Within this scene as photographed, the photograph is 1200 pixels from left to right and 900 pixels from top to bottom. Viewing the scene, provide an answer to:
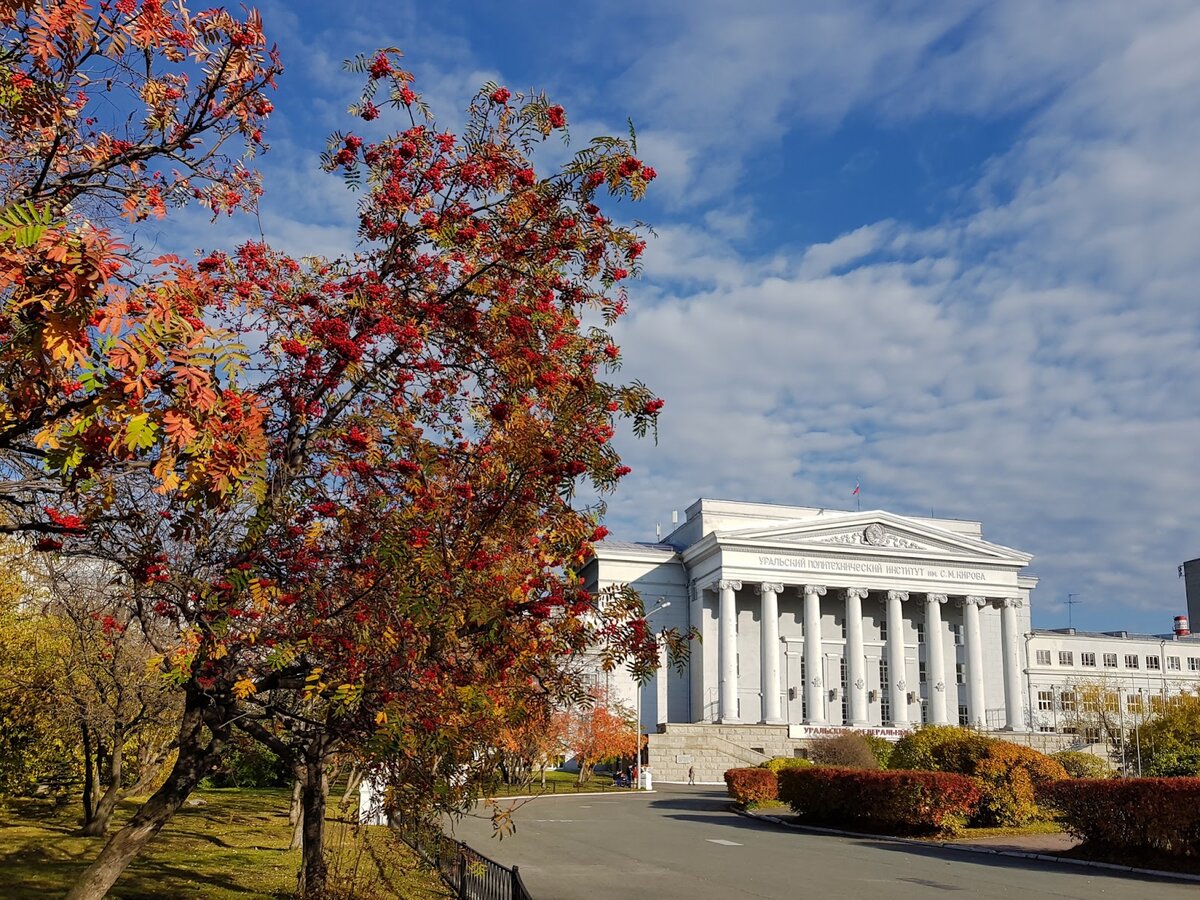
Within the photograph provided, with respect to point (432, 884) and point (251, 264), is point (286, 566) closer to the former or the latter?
point (251, 264)

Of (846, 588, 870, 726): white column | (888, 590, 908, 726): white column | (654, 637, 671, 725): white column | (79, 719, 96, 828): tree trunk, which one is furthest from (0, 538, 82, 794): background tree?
(888, 590, 908, 726): white column

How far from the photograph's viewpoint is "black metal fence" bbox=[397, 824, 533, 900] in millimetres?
7660

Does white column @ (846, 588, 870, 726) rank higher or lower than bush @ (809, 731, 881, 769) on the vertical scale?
higher

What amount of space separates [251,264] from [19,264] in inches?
201

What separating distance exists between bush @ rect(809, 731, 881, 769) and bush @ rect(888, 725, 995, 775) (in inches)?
165

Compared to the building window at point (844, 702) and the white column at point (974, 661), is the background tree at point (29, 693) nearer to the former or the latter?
the building window at point (844, 702)

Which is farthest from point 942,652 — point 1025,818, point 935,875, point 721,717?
point 935,875

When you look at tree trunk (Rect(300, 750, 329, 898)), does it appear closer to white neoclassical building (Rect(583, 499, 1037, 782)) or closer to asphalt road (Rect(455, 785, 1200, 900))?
Answer: asphalt road (Rect(455, 785, 1200, 900))

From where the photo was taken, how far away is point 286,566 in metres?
8.12

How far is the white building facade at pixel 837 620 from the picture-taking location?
229 ft

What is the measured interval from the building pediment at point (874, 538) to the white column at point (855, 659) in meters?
3.59

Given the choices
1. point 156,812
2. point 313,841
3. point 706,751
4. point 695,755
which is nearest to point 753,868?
point 313,841

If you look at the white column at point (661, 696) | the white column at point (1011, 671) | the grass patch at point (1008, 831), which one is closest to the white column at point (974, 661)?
the white column at point (1011, 671)

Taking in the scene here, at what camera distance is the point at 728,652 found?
68125 millimetres
